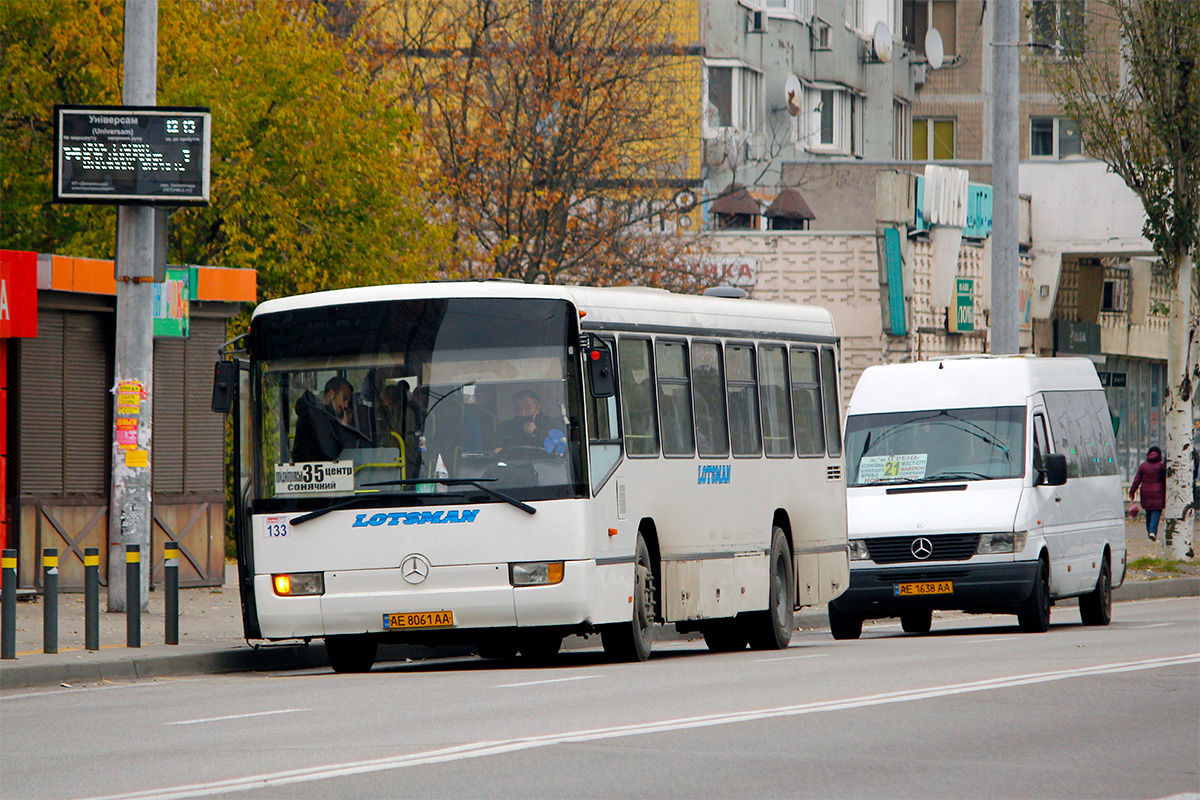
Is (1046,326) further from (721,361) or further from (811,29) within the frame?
(721,361)

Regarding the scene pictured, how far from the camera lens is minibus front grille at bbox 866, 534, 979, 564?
19.8 m

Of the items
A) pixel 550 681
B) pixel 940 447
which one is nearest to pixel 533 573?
pixel 550 681

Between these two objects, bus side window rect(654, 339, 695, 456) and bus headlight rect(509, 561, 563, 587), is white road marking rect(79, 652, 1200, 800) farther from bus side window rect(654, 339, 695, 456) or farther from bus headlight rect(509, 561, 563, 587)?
bus side window rect(654, 339, 695, 456)

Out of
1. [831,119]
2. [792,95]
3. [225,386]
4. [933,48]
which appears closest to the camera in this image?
[225,386]

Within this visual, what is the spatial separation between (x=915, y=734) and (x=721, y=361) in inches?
296

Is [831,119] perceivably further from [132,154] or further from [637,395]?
[637,395]

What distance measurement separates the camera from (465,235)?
38250 mm

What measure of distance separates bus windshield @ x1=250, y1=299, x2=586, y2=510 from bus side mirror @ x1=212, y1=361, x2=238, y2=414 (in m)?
0.31

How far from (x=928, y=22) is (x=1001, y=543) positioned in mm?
43254

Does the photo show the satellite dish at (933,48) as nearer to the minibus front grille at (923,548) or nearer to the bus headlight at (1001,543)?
the minibus front grille at (923,548)

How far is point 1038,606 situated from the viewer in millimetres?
19859

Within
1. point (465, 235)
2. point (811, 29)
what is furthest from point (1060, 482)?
point (811, 29)

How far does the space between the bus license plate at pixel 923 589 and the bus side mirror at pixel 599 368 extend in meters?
5.39

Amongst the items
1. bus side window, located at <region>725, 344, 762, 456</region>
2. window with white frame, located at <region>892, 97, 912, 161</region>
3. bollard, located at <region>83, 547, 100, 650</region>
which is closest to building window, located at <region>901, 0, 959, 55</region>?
window with white frame, located at <region>892, 97, 912, 161</region>
